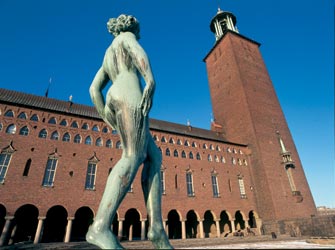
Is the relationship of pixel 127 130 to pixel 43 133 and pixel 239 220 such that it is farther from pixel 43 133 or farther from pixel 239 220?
pixel 239 220

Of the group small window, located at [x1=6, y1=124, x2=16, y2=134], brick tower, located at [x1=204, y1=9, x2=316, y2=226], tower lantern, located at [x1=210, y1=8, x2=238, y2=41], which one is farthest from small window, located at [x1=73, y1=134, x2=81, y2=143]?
tower lantern, located at [x1=210, y1=8, x2=238, y2=41]

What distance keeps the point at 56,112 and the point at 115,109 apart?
19460mm

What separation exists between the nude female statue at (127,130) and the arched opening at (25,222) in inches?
730

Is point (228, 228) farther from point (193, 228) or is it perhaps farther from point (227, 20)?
point (227, 20)

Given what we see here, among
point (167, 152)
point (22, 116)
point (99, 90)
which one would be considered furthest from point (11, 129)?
point (99, 90)

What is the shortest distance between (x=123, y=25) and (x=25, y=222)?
20570mm

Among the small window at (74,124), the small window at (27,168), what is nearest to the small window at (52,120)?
the small window at (74,124)

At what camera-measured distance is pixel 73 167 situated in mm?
17828

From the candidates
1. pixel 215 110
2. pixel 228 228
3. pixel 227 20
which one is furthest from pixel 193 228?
pixel 227 20

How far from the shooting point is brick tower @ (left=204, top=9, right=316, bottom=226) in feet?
76.2

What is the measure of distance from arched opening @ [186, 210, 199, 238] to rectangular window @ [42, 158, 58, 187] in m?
14.2

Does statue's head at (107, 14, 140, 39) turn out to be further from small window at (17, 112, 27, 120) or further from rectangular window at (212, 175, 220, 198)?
rectangular window at (212, 175, 220, 198)

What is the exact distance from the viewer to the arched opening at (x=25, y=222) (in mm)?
16625

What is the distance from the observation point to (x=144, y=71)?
2260 mm
